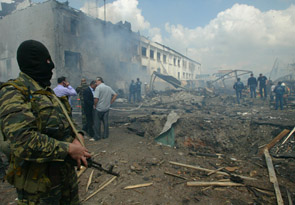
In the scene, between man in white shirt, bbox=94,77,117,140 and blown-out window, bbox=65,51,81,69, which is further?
blown-out window, bbox=65,51,81,69

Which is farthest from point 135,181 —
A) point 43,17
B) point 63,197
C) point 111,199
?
point 43,17

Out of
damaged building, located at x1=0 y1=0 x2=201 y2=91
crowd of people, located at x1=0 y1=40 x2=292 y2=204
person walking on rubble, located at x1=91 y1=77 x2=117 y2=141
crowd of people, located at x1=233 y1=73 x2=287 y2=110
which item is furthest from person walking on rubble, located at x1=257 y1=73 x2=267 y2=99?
crowd of people, located at x1=0 y1=40 x2=292 y2=204

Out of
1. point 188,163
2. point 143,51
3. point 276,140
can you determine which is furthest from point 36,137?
point 143,51

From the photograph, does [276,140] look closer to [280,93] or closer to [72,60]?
[280,93]

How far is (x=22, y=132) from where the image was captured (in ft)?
3.53

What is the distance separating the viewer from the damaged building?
48.6ft

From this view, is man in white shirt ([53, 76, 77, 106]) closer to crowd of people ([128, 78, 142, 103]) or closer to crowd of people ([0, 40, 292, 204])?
crowd of people ([0, 40, 292, 204])

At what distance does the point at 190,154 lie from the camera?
188 inches

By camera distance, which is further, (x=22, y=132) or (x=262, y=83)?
(x=262, y=83)

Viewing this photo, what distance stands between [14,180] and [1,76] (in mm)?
21954

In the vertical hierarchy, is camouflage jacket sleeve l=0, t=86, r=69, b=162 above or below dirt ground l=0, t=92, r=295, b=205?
above

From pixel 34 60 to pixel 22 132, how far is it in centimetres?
55

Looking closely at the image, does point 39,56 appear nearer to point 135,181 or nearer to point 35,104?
point 35,104

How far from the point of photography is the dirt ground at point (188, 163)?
2.88 meters
